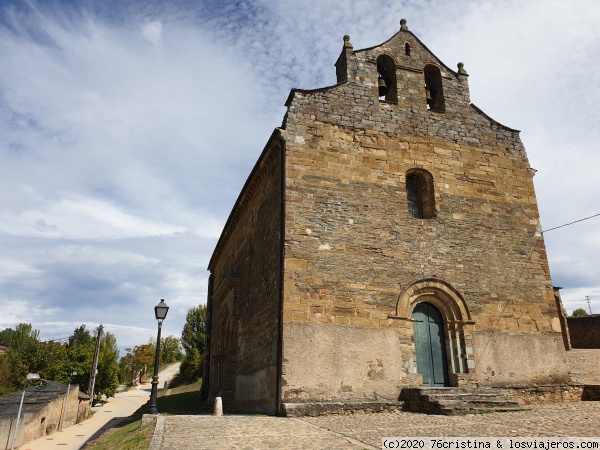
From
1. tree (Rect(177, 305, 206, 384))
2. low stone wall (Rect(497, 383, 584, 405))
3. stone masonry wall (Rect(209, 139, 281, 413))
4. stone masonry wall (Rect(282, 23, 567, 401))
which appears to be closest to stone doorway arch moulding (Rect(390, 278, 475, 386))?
stone masonry wall (Rect(282, 23, 567, 401))

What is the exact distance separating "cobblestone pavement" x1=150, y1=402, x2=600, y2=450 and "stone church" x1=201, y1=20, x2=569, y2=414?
1.36 meters

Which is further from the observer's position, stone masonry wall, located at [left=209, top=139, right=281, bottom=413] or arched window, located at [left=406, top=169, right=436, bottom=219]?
arched window, located at [left=406, top=169, right=436, bottom=219]

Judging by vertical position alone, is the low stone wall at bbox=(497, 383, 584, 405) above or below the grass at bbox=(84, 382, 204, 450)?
above

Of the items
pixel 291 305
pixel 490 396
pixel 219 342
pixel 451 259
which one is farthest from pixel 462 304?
pixel 219 342

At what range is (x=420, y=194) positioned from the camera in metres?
12.2

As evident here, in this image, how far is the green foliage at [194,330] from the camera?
39.1 meters

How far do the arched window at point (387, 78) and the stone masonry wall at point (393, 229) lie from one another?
20 cm

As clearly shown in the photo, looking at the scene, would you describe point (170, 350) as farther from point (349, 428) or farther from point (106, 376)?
point (349, 428)

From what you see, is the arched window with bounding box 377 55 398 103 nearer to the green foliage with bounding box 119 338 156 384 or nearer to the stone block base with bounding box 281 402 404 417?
the stone block base with bounding box 281 402 404 417

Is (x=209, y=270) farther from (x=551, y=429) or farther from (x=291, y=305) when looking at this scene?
(x=551, y=429)

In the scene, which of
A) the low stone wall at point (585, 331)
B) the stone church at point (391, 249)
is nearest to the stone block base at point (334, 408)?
the stone church at point (391, 249)

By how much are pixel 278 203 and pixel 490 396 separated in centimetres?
650

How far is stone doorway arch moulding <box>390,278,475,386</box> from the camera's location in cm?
1041

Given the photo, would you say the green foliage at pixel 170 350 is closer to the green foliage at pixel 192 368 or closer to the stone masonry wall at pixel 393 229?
the green foliage at pixel 192 368
